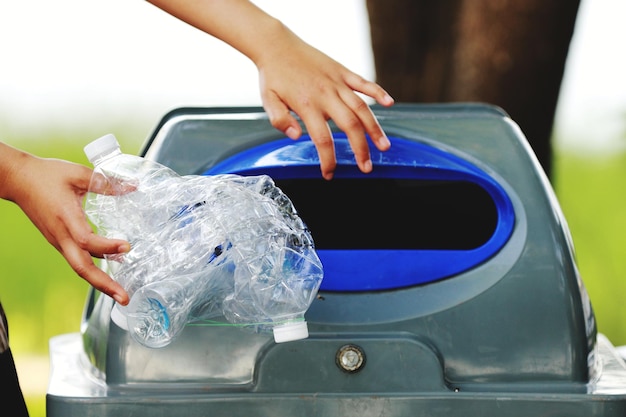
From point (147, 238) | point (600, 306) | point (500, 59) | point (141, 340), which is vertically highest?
point (147, 238)

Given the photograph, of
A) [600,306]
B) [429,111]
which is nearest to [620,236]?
[600,306]

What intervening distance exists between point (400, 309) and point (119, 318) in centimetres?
58

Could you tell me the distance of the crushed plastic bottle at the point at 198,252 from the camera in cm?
184

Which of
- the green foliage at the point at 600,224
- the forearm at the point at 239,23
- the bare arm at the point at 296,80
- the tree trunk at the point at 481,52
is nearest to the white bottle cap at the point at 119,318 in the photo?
the bare arm at the point at 296,80

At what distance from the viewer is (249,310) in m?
1.91

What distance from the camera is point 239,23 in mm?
2182

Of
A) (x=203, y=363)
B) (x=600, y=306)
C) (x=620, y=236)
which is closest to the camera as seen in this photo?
(x=203, y=363)

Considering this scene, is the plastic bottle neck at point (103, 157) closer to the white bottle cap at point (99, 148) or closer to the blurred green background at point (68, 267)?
the white bottle cap at point (99, 148)

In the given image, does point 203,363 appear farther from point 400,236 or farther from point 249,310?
point 400,236

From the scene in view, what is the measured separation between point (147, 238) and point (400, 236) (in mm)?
607

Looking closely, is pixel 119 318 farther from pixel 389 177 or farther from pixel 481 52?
pixel 481 52

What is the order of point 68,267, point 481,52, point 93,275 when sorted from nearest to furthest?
1. point 93,275
2. point 481,52
3. point 68,267

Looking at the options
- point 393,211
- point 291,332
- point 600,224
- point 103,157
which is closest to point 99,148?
point 103,157

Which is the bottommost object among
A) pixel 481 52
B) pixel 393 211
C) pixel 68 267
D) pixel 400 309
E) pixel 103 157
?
pixel 68 267
